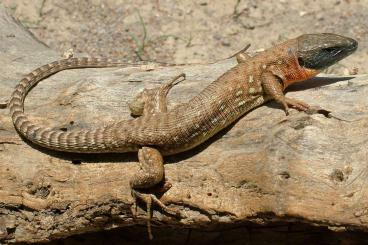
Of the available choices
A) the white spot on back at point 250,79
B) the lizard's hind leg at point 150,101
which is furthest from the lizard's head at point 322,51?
the lizard's hind leg at point 150,101

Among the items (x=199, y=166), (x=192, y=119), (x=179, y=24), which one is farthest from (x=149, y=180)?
(x=179, y=24)

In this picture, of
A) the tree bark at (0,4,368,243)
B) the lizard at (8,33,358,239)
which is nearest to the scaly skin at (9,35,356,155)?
the lizard at (8,33,358,239)

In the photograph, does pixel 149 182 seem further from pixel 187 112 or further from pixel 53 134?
pixel 53 134

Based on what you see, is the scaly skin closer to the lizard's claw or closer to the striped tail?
the striped tail

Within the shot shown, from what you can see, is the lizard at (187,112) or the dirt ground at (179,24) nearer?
the lizard at (187,112)

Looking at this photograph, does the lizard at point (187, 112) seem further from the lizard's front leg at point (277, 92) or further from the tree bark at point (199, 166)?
the tree bark at point (199, 166)

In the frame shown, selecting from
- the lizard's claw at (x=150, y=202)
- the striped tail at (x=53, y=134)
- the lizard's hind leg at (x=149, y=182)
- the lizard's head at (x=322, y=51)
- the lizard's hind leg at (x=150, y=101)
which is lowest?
the lizard's claw at (x=150, y=202)

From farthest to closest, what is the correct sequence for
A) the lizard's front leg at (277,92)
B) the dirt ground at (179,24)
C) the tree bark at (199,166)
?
1. the dirt ground at (179,24)
2. the lizard's front leg at (277,92)
3. the tree bark at (199,166)
